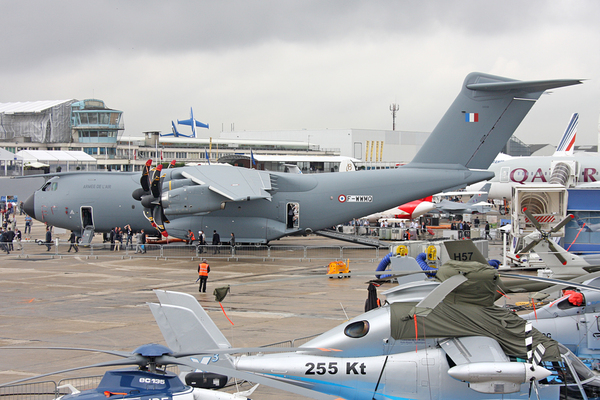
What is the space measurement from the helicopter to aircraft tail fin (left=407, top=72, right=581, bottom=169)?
1662cm

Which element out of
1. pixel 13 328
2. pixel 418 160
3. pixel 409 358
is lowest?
pixel 13 328

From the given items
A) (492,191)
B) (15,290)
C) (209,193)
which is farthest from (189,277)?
(492,191)

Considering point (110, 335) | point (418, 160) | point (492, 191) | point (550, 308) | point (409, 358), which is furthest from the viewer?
point (492, 191)

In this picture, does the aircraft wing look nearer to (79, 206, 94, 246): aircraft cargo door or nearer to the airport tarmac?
the airport tarmac

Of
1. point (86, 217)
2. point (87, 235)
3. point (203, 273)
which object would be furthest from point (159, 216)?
point (203, 273)

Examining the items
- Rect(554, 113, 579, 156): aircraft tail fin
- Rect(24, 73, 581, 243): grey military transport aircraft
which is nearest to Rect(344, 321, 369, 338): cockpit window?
Rect(24, 73, 581, 243): grey military transport aircraft

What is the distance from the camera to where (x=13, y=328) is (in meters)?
13.4

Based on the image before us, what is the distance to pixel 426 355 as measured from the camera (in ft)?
24.7

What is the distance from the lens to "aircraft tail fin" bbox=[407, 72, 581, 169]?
22.7m

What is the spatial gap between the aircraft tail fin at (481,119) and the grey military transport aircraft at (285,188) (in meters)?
0.04

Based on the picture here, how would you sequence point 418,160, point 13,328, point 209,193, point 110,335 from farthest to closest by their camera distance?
point 418,160
point 209,193
point 13,328
point 110,335

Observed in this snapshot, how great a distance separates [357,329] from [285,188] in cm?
1812

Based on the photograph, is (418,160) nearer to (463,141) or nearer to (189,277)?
(463,141)

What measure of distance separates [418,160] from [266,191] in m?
7.33
